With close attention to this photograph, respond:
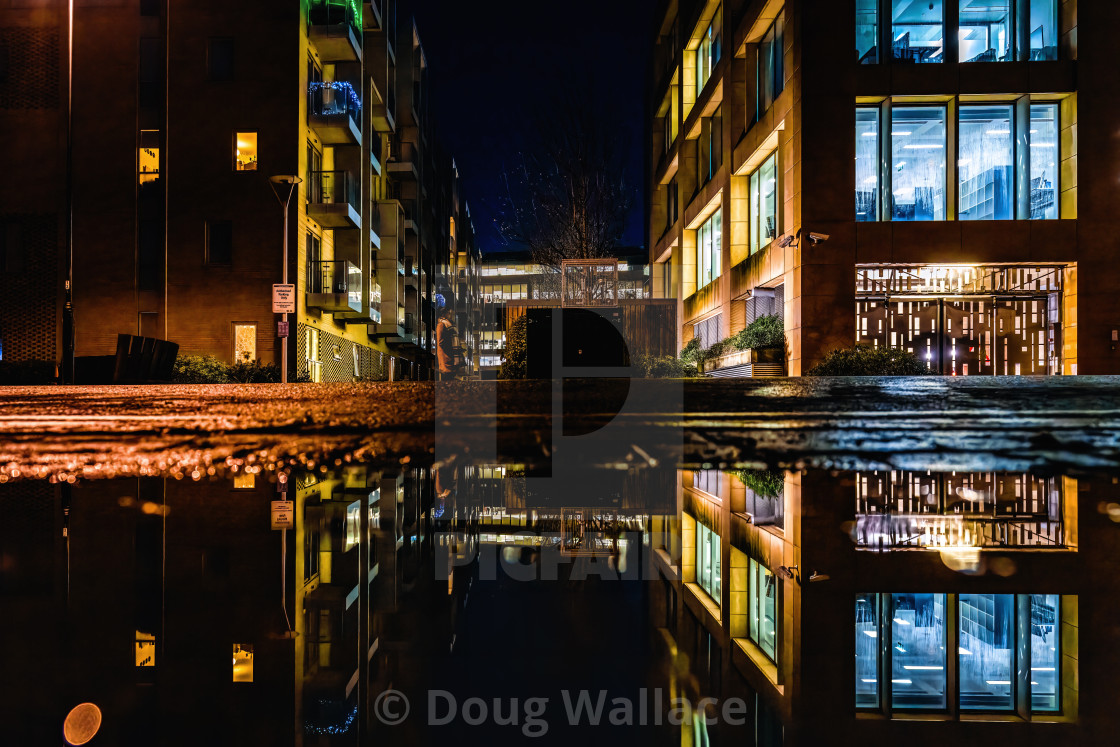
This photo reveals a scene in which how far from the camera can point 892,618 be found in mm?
1466

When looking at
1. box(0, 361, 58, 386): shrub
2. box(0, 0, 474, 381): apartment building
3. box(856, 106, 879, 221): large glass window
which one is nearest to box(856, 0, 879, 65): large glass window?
box(856, 106, 879, 221): large glass window

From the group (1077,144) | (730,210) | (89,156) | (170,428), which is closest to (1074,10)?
(1077,144)

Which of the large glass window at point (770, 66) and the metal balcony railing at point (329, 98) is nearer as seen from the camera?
the large glass window at point (770, 66)

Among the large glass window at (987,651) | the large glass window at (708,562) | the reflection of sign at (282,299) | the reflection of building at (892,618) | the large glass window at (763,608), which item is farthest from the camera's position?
the reflection of sign at (282,299)

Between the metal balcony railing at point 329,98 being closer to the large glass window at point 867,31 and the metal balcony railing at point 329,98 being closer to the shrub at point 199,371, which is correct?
the shrub at point 199,371

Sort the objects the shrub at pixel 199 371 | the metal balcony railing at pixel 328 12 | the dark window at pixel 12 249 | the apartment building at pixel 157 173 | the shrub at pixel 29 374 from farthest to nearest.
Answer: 1. the metal balcony railing at pixel 328 12
2. the dark window at pixel 12 249
3. the apartment building at pixel 157 173
4. the shrub at pixel 199 371
5. the shrub at pixel 29 374

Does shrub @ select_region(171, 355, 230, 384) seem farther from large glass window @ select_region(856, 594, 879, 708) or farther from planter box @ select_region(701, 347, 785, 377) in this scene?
large glass window @ select_region(856, 594, 879, 708)

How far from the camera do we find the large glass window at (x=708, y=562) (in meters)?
1.78

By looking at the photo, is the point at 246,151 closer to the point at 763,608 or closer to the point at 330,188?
the point at 330,188

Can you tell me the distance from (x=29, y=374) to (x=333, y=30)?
1671cm

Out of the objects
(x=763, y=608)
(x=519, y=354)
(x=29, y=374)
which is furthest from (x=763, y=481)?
(x=29, y=374)

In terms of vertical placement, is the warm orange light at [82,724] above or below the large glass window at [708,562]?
above

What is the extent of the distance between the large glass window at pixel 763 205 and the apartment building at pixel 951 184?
1.84 m

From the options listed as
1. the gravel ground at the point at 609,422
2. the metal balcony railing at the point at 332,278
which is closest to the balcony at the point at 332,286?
the metal balcony railing at the point at 332,278
